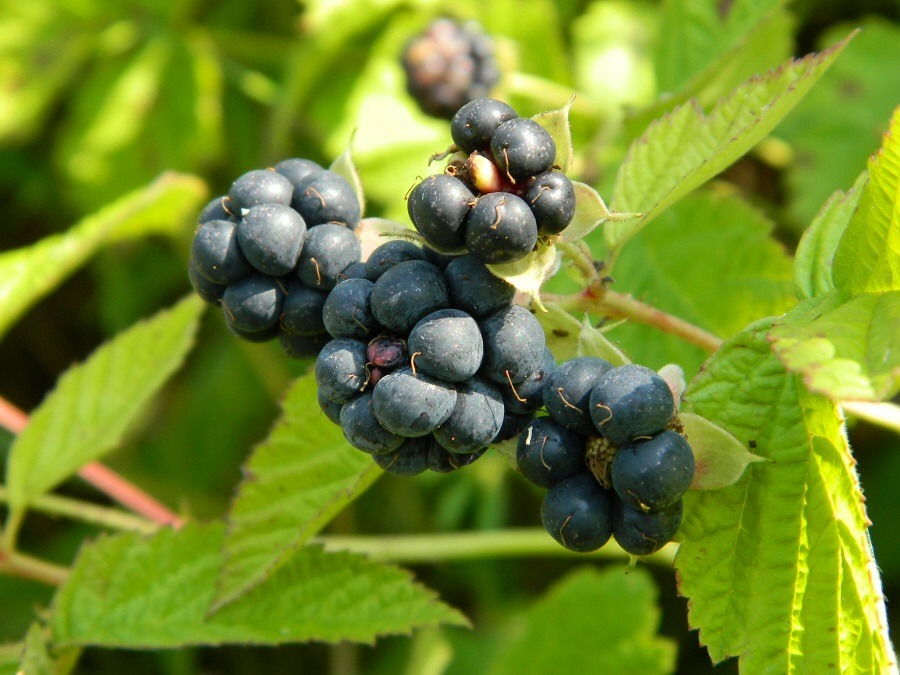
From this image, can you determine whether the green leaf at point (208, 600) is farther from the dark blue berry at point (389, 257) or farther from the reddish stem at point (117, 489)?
the dark blue berry at point (389, 257)

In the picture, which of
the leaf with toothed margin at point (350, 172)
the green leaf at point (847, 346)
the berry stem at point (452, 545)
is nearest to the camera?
the green leaf at point (847, 346)

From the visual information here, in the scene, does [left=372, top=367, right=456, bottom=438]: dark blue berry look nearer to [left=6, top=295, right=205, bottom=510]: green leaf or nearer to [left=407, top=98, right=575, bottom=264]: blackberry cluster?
[left=407, top=98, right=575, bottom=264]: blackberry cluster

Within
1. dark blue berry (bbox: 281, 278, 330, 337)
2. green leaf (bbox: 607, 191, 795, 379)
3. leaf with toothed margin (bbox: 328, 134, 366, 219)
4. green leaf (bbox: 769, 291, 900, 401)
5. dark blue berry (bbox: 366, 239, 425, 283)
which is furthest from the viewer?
green leaf (bbox: 607, 191, 795, 379)

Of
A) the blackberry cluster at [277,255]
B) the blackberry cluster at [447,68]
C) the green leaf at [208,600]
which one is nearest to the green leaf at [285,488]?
the green leaf at [208,600]

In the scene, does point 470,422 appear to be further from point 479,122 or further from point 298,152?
point 298,152

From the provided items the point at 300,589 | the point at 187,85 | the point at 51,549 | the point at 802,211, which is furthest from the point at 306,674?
the point at 802,211

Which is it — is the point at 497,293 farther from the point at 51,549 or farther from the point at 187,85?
the point at 51,549

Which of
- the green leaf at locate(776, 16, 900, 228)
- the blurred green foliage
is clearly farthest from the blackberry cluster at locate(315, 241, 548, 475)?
the green leaf at locate(776, 16, 900, 228)
